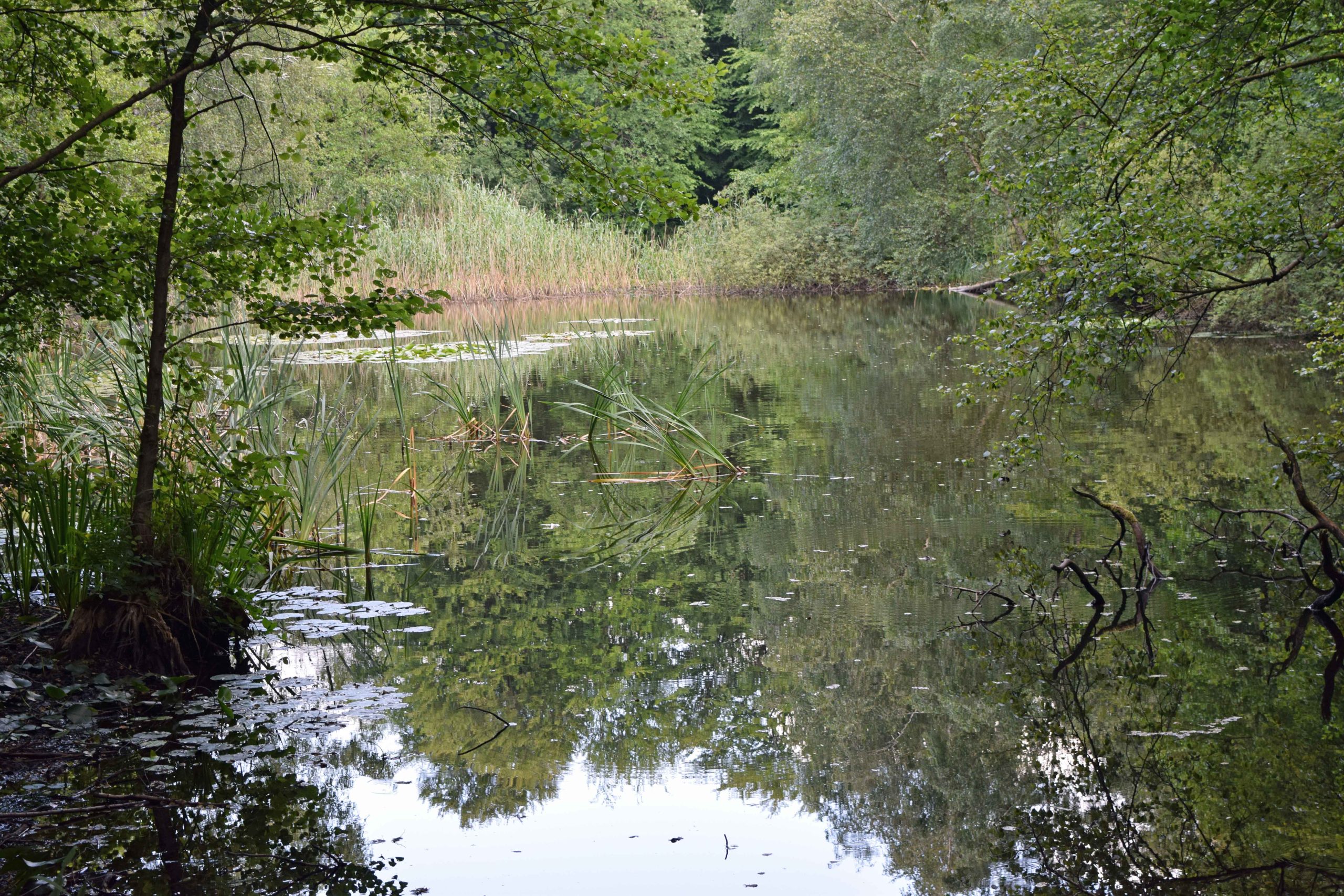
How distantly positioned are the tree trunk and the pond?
2.37ft

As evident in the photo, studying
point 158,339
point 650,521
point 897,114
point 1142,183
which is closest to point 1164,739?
point 1142,183

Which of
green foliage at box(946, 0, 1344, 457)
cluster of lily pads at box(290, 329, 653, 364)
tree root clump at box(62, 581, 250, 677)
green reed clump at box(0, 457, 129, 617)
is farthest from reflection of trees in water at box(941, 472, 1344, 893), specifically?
cluster of lily pads at box(290, 329, 653, 364)

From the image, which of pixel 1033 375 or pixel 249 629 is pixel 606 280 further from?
pixel 249 629

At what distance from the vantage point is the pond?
313 cm

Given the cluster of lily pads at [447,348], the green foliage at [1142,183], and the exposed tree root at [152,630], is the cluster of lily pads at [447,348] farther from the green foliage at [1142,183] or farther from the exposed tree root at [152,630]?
the exposed tree root at [152,630]

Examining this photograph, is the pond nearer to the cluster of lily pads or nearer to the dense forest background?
the dense forest background

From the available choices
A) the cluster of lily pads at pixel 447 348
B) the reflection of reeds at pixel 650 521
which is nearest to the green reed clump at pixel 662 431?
the reflection of reeds at pixel 650 521

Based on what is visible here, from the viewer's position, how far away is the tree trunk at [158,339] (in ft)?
14.0

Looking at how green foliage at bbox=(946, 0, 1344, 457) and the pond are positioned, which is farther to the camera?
green foliage at bbox=(946, 0, 1344, 457)

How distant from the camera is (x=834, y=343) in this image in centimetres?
1808

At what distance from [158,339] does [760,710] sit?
2.57m

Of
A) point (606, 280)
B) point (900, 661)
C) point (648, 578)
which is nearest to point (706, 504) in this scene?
point (648, 578)

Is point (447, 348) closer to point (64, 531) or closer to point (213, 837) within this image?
point (64, 531)

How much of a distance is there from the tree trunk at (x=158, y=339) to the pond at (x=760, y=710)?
0.72 meters
